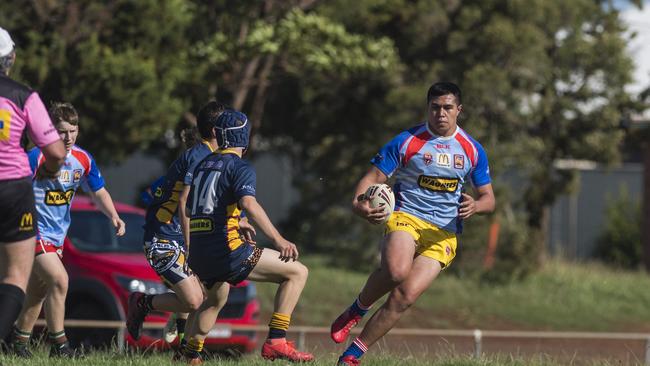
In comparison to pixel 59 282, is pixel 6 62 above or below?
above

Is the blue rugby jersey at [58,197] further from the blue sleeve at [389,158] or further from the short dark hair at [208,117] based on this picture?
the blue sleeve at [389,158]

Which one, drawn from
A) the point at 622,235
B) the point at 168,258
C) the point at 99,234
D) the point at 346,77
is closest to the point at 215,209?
the point at 168,258

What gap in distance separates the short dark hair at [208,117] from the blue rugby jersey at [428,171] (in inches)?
53.6

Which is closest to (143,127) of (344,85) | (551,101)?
(344,85)

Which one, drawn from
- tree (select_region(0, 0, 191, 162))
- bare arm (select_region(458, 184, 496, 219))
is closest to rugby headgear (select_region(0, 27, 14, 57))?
bare arm (select_region(458, 184, 496, 219))

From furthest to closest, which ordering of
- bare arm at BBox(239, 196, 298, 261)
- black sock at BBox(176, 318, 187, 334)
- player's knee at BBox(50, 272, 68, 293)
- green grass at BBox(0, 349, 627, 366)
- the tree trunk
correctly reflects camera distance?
the tree trunk, black sock at BBox(176, 318, 187, 334), player's knee at BBox(50, 272, 68, 293), green grass at BBox(0, 349, 627, 366), bare arm at BBox(239, 196, 298, 261)

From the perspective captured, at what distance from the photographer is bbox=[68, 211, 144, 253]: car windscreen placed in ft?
44.8

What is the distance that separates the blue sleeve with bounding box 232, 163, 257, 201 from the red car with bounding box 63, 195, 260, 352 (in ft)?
15.6

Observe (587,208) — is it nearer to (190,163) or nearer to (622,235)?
(622,235)

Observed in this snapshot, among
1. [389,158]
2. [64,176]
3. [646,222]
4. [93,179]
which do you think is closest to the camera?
[389,158]

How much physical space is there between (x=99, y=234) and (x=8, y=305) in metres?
7.27

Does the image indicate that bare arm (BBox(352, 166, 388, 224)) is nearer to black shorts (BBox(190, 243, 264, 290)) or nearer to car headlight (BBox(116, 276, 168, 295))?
black shorts (BBox(190, 243, 264, 290))

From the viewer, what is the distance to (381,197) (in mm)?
Answer: 8336

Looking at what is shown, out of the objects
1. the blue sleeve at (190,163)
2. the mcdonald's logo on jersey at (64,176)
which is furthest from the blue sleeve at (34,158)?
the blue sleeve at (190,163)
